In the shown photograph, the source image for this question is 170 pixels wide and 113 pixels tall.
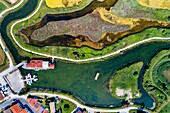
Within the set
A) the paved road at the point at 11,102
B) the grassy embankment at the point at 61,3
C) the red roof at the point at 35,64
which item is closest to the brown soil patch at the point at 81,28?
the grassy embankment at the point at 61,3

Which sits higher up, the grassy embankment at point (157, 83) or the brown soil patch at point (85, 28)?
the brown soil patch at point (85, 28)

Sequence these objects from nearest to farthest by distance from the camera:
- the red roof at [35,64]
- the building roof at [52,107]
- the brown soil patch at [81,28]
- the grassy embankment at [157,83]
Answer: the red roof at [35,64] < the brown soil patch at [81,28] < the building roof at [52,107] < the grassy embankment at [157,83]

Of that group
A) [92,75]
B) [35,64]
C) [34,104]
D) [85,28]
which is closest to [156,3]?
[85,28]

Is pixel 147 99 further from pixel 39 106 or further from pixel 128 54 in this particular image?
pixel 39 106

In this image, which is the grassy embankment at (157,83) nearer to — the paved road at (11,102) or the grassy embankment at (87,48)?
the grassy embankment at (87,48)

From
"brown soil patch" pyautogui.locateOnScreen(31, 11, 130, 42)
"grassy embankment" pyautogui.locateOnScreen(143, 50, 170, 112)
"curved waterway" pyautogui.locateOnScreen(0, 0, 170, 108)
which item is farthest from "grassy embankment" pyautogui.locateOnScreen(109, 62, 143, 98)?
"brown soil patch" pyautogui.locateOnScreen(31, 11, 130, 42)

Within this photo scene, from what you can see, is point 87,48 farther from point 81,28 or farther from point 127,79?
point 127,79

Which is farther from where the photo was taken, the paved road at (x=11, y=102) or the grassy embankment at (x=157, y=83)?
the grassy embankment at (x=157, y=83)
